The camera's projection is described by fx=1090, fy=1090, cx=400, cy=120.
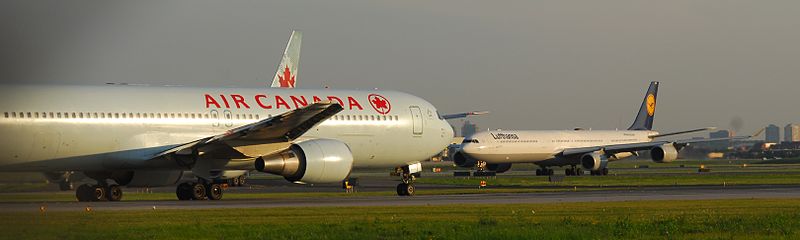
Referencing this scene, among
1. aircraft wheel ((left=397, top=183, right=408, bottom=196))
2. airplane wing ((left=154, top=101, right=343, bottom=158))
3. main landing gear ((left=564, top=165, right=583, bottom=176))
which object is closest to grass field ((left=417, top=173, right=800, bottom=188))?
aircraft wheel ((left=397, top=183, right=408, bottom=196))

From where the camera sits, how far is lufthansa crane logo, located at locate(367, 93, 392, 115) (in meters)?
34.7

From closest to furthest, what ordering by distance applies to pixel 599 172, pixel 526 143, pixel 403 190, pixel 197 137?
pixel 197 137, pixel 403 190, pixel 599 172, pixel 526 143

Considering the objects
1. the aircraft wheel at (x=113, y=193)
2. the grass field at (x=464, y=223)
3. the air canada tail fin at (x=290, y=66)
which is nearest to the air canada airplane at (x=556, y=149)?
the air canada tail fin at (x=290, y=66)

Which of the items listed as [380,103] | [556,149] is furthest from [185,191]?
[556,149]

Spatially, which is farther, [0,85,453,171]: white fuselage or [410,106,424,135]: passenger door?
[410,106,424,135]: passenger door

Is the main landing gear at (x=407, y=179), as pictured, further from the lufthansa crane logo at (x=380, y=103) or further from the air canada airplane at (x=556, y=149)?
the air canada airplane at (x=556, y=149)

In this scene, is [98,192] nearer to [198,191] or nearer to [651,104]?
[198,191]

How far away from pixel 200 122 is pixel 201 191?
194cm

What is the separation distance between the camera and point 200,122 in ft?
98.9

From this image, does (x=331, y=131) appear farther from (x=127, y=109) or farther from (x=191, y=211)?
(x=191, y=211)

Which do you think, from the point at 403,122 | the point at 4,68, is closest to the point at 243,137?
the point at 403,122

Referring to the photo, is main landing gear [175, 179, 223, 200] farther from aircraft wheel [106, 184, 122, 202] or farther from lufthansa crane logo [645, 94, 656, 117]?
lufthansa crane logo [645, 94, 656, 117]

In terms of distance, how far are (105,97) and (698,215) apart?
49.3ft

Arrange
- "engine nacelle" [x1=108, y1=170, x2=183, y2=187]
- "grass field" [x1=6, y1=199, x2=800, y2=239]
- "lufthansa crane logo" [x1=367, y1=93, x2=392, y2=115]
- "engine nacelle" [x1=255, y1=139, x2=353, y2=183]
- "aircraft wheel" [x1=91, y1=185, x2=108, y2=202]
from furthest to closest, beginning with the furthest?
"lufthansa crane logo" [x1=367, y1=93, x2=392, y2=115], "engine nacelle" [x1=108, y1=170, x2=183, y2=187], "aircraft wheel" [x1=91, y1=185, x2=108, y2=202], "engine nacelle" [x1=255, y1=139, x2=353, y2=183], "grass field" [x1=6, y1=199, x2=800, y2=239]
